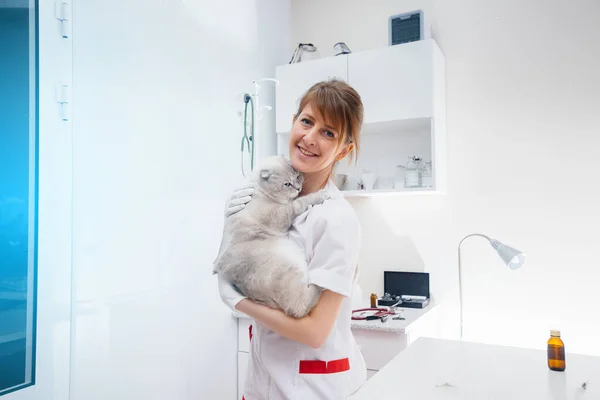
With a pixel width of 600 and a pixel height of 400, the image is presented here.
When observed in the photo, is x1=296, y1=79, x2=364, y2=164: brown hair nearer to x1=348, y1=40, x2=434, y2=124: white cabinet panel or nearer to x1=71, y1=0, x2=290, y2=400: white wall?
x1=71, y1=0, x2=290, y2=400: white wall

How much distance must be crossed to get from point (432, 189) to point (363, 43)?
1.21m

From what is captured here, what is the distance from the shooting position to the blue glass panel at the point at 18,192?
5.49 ft

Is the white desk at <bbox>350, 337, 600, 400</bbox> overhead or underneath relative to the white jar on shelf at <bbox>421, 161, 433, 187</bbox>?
underneath

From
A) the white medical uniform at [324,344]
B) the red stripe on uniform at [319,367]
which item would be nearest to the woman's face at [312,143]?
the white medical uniform at [324,344]

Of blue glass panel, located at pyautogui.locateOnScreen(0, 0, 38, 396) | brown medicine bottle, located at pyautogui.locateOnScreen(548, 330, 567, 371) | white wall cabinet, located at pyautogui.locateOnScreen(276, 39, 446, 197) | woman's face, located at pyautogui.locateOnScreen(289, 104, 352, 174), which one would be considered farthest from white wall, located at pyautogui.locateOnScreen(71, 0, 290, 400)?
brown medicine bottle, located at pyautogui.locateOnScreen(548, 330, 567, 371)

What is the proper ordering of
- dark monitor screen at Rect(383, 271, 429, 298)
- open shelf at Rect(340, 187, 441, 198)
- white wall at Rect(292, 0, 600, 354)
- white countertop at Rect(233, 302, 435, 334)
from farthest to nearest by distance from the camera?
dark monitor screen at Rect(383, 271, 429, 298) < open shelf at Rect(340, 187, 441, 198) < white wall at Rect(292, 0, 600, 354) < white countertop at Rect(233, 302, 435, 334)

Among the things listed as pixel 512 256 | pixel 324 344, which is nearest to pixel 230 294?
pixel 324 344

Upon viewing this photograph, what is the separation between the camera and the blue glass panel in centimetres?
167

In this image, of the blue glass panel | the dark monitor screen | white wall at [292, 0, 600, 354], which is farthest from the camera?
the dark monitor screen

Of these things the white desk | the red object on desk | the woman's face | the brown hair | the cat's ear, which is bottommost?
the red object on desk

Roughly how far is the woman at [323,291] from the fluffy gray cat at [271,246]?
24 mm

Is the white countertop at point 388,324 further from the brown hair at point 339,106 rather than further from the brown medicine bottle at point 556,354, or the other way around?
the brown hair at point 339,106

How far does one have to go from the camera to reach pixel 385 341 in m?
2.25

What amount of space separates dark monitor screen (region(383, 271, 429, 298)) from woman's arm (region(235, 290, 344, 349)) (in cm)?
182
